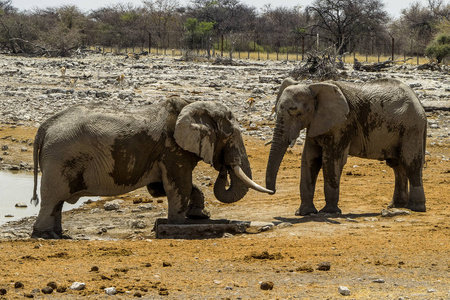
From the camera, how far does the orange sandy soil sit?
6.29 m

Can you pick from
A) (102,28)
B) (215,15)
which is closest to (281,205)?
(102,28)

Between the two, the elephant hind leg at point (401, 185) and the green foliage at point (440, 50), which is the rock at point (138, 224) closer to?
the elephant hind leg at point (401, 185)

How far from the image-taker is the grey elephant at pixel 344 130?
10.1m

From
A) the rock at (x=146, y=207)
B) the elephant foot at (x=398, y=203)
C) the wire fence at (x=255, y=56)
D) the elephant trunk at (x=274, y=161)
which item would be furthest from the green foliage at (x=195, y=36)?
the elephant trunk at (x=274, y=161)

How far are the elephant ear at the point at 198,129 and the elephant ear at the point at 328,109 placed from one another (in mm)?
1490

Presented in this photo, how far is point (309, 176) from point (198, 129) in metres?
2.11

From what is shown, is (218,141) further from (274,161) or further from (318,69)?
(318,69)

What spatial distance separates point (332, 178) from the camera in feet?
33.6

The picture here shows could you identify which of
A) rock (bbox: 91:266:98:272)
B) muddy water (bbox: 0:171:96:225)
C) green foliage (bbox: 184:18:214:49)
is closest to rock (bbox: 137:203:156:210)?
muddy water (bbox: 0:171:96:225)

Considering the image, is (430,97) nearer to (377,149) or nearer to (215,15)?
(377,149)

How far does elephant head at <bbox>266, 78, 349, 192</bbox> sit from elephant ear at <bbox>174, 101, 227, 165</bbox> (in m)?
0.98

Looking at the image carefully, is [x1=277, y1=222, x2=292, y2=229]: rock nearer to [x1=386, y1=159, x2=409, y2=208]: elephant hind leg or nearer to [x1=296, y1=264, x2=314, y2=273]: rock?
[x1=386, y1=159, x2=409, y2=208]: elephant hind leg

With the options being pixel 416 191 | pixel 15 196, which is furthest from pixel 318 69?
pixel 416 191

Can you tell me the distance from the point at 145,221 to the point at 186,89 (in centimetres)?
1429
